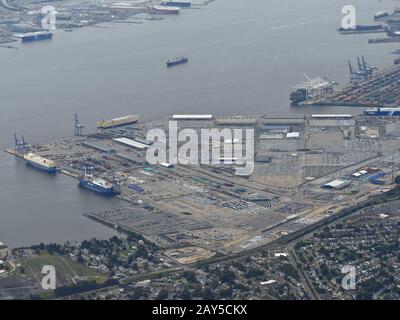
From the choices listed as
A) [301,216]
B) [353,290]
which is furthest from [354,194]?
[353,290]

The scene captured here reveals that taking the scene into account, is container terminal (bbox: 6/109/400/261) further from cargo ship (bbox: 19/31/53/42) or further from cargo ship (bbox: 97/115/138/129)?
cargo ship (bbox: 19/31/53/42)

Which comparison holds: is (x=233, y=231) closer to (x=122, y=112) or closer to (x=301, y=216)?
(x=301, y=216)

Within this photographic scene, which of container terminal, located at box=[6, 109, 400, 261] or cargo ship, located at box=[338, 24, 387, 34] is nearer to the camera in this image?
container terminal, located at box=[6, 109, 400, 261]

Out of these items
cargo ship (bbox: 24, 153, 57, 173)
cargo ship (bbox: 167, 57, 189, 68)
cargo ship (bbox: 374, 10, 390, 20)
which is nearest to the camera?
cargo ship (bbox: 24, 153, 57, 173)

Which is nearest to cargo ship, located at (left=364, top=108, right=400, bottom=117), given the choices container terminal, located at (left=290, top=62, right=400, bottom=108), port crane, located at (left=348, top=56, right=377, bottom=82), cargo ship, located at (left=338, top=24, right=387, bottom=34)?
container terminal, located at (left=290, top=62, right=400, bottom=108)

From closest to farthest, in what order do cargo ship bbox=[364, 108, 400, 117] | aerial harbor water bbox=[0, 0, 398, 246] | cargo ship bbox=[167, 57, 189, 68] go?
1. aerial harbor water bbox=[0, 0, 398, 246]
2. cargo ship bbox=[364, 108, 400, 117]
3. cargo ship bbox=[167, 57, 189, 68]

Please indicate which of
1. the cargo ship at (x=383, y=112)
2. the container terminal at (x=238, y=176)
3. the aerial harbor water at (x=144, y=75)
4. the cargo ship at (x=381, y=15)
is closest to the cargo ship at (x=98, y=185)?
the container terminal at (x=238, y=176)

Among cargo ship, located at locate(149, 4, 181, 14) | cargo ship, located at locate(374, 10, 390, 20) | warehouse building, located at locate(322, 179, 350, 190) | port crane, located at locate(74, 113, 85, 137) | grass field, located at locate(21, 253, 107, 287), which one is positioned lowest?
grass field, located at locate(21, 253, 107, 287)
